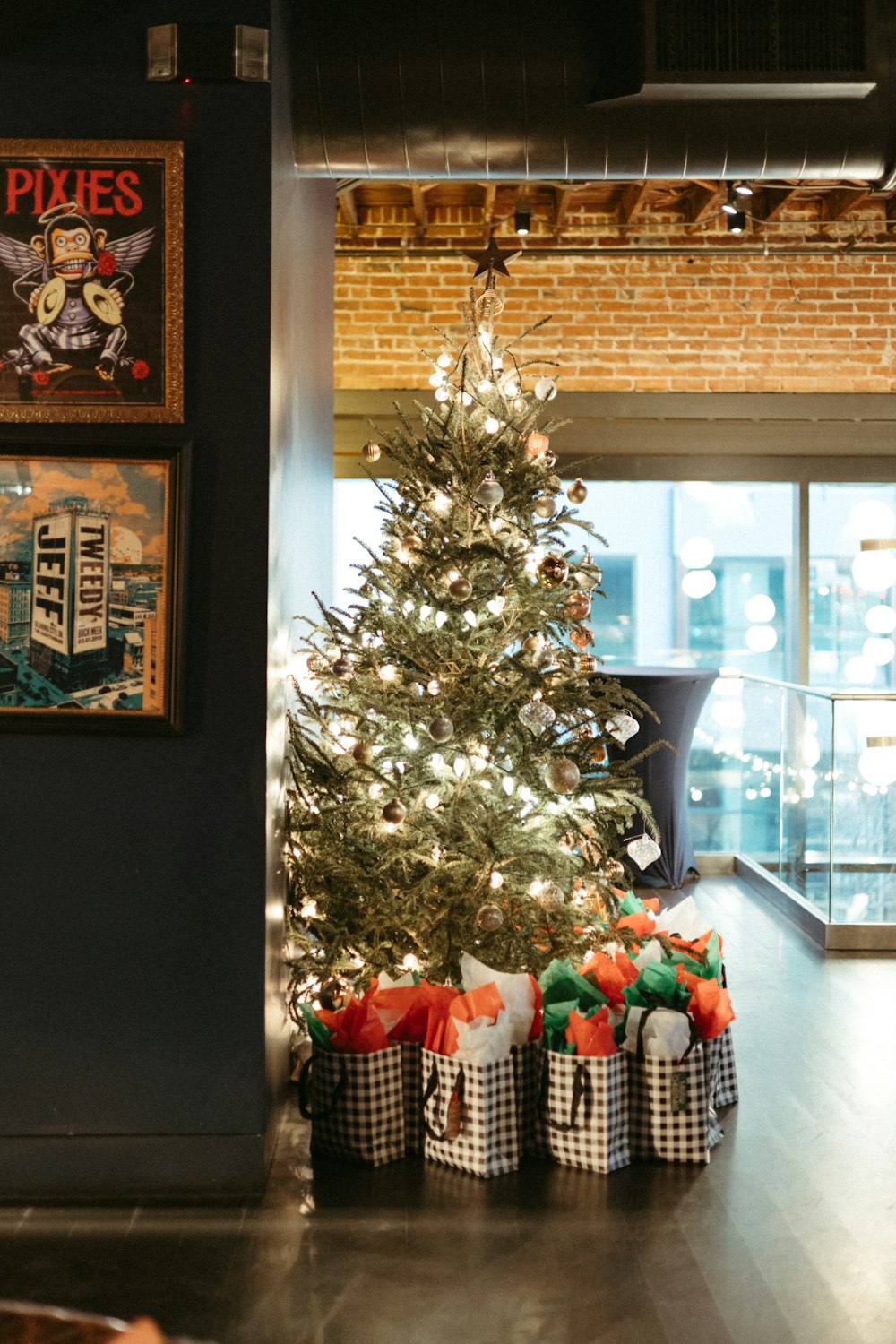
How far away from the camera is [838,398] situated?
306 inches

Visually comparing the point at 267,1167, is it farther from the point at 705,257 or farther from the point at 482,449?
the point at 705,257

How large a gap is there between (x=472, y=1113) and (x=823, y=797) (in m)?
3.25

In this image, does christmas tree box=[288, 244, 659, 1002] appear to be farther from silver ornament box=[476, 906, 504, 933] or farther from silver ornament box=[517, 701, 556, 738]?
silver ornament box=[476, 906, 504, 933]

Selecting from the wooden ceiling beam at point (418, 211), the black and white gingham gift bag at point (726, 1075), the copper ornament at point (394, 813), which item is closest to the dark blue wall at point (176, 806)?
the copper ornament at point (394, 813)

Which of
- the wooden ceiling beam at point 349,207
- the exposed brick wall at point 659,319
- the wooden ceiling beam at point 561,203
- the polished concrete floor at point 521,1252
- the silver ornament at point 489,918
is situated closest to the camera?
the polished concrete floor at point 521,1252

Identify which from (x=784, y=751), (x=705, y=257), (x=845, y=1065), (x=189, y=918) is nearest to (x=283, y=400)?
(x=189, y=918)

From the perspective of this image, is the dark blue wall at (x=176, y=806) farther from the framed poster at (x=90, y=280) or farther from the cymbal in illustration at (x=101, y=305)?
the cymbal in illustration at (x=101, y=305)

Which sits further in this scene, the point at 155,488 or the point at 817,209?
the point at 817,209

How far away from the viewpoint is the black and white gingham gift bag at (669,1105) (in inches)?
126

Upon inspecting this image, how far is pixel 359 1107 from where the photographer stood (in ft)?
10.5

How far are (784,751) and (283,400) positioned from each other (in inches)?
157

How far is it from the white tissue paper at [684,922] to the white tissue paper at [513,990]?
83cm

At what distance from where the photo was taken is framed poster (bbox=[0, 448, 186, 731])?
3.06m

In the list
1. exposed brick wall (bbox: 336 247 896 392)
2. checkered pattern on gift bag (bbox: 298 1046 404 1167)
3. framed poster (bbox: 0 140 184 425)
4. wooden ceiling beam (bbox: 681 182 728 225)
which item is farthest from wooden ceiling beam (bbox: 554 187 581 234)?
checkered pattern on gift bag (bbox: 298 1046 404 1167)
